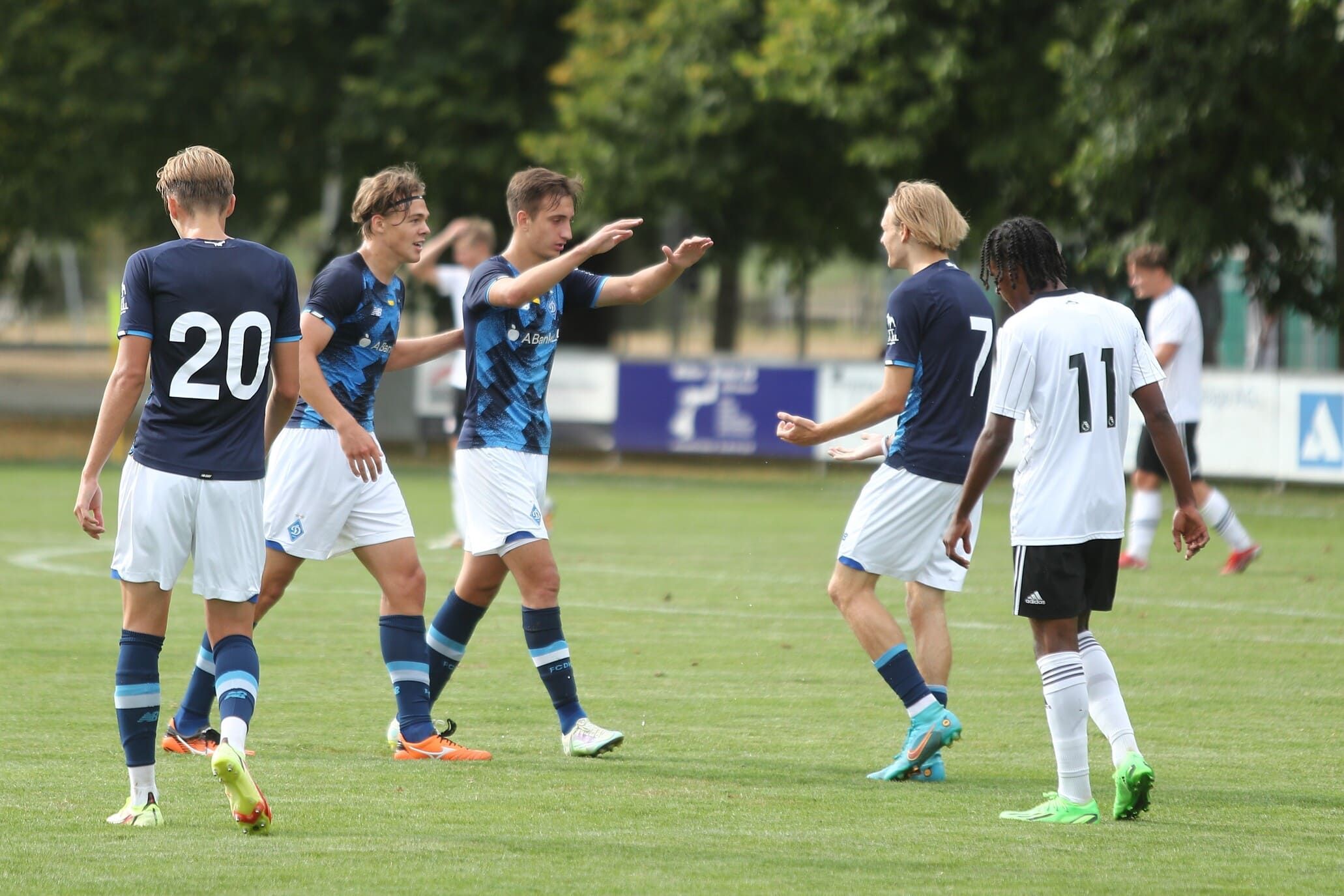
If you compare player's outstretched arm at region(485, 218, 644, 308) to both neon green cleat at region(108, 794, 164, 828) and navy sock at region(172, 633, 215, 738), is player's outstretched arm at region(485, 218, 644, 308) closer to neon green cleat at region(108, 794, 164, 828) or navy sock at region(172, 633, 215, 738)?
navy sock at region(172, 633, 215, 738)

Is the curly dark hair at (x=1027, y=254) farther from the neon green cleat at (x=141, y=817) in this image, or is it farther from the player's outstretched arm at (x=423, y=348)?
the neon green cleat at (x=141, y=817)

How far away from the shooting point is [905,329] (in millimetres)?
6676

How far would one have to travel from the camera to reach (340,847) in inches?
217

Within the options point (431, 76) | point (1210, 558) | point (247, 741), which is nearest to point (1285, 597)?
point (1210, 558)

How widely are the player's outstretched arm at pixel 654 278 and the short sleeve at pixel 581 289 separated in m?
0.02

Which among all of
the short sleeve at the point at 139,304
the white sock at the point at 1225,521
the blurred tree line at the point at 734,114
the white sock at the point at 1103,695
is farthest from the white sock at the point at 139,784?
the blurred tree line at the point at 734,114

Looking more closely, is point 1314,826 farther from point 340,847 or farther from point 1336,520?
point 1336,520

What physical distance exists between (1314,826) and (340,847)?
3056 millimetres

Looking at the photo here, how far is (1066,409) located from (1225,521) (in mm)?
7781

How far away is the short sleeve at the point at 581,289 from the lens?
736 cm

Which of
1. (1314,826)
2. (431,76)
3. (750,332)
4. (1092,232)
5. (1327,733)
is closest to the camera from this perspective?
(1314,826)

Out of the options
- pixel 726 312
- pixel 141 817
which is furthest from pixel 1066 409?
pixel 726 312

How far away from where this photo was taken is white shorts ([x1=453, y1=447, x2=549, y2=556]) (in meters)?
7.06

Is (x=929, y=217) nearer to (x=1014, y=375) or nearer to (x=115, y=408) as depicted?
(x=1014, y=375)
